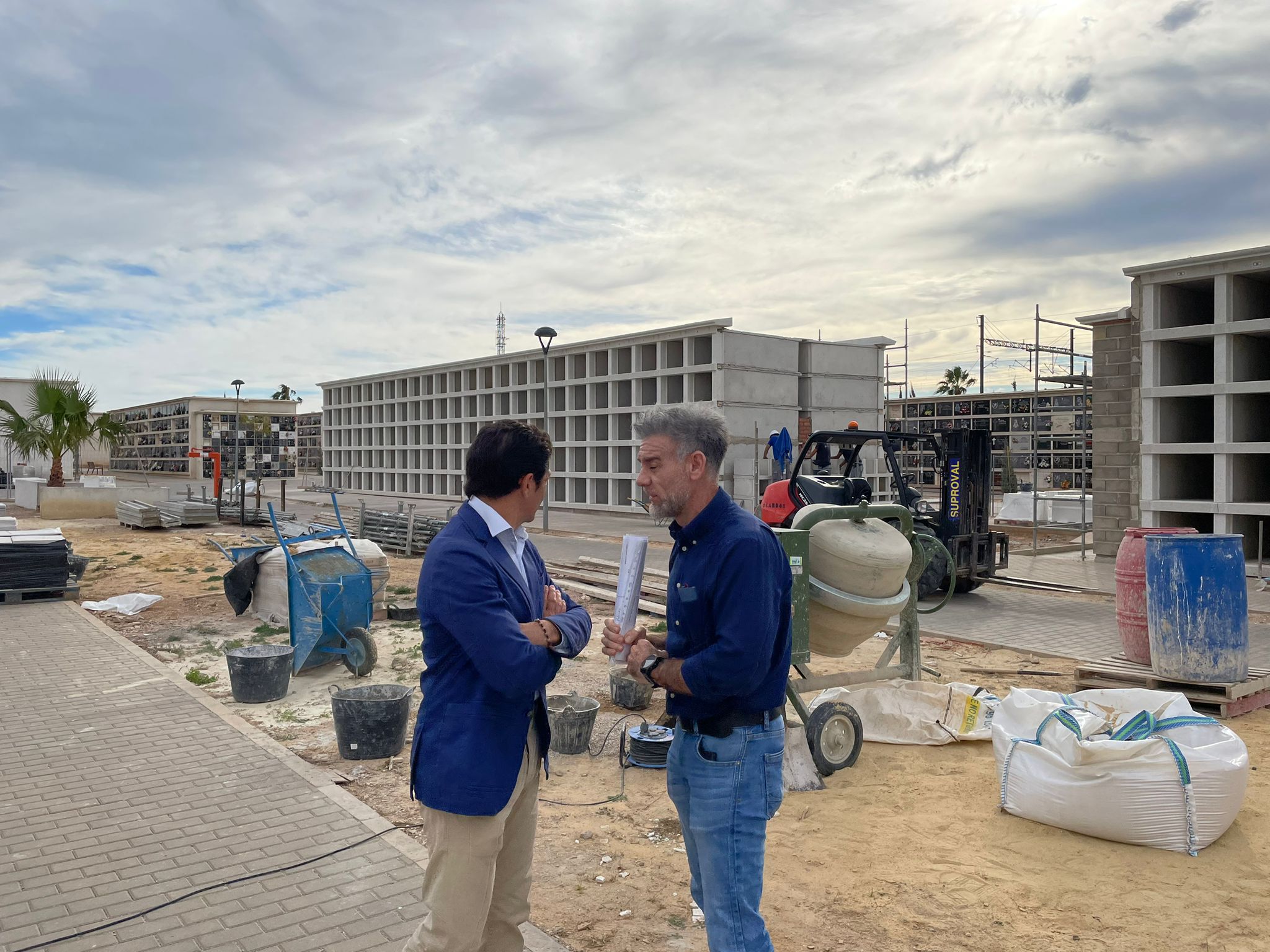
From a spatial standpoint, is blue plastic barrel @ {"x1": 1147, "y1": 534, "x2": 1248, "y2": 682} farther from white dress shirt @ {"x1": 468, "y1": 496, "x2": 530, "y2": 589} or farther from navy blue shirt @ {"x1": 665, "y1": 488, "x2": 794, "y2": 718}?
white dress shirt @ {"x1": 468, "y1": 496, "x2": 530, "y2": 589}

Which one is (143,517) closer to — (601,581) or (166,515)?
(166,515)

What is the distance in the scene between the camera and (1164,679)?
657cm

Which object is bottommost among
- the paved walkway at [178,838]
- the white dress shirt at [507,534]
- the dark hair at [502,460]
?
the paved walkway at [178,838]

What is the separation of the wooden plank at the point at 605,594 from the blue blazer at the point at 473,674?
301 inches

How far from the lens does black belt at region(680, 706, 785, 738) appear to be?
8.52 ft

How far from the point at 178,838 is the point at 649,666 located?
10.00 feet

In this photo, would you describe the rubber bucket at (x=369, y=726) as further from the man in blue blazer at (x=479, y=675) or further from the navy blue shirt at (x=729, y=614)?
the navy blue shirt at (x=729, y=614)

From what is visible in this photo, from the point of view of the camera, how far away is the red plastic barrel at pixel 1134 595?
6879mm

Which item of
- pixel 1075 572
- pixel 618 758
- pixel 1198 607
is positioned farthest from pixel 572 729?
pixel 1075 572

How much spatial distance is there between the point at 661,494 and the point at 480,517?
22.0 inches

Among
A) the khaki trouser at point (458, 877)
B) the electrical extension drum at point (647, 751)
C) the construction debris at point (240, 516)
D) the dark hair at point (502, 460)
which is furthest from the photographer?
the construction debris at point (240, 516)

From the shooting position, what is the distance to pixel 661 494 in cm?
273

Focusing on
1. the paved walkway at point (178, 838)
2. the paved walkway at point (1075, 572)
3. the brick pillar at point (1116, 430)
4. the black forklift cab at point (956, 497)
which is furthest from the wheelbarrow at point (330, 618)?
the brick pillar at point (1116, 430)

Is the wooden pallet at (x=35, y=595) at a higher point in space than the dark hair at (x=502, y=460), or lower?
lower
